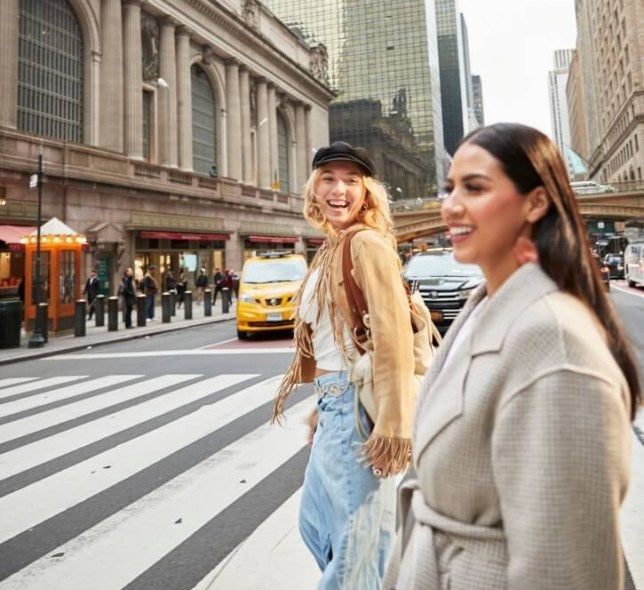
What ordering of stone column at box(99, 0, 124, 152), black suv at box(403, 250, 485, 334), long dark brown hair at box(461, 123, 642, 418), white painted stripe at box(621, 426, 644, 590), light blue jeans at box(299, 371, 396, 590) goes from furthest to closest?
stone column at box(99, 0, 124, 152), black suv at box(403, 250, 485, 334), white painted stripe at box(621, 426, 644, 590), light blue jeans at box(299, 371, 396, 590), long dark brown hair at box(461, 123, 642, 418)

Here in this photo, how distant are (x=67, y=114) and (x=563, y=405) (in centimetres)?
2983

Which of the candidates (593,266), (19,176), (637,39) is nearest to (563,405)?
(593,266)

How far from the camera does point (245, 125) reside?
38969 mm

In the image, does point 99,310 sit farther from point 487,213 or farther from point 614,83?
point 614,83

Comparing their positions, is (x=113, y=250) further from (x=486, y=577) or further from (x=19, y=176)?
(x=486, y=577)

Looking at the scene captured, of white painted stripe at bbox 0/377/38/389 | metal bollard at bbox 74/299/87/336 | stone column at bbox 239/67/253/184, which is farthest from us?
stone column at bbox 239/67/253/184

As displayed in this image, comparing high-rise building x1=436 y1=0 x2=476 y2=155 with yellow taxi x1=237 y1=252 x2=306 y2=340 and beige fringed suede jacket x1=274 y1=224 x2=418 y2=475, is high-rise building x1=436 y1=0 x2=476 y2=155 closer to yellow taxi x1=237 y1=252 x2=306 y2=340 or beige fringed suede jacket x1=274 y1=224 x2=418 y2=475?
yellow taxi x1=237 y1=252 x2=306 y2=340

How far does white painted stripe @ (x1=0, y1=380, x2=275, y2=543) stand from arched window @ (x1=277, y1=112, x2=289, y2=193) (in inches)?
1653

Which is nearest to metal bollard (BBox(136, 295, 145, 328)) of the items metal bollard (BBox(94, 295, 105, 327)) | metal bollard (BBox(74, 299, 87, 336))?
metal bollard (BBox(94, 295, 105, 327))

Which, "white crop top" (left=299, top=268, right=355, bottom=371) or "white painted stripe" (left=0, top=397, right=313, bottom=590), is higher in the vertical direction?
"white crop top" (left=299, top=268, right=355, bottom=371)

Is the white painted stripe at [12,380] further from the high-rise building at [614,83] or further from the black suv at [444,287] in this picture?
the high-rise building at [614,83]

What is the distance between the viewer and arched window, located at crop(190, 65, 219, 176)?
1380 inches

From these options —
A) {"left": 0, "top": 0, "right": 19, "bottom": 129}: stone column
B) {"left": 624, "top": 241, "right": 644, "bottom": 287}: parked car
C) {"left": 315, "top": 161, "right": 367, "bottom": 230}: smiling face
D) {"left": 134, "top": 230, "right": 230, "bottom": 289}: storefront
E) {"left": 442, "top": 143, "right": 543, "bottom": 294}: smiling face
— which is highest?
{"left": 0, "top": 0, "right": 19, "bottom": 129}: stone column

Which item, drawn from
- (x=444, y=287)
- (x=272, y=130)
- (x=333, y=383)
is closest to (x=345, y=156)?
(x=333, y=383)
